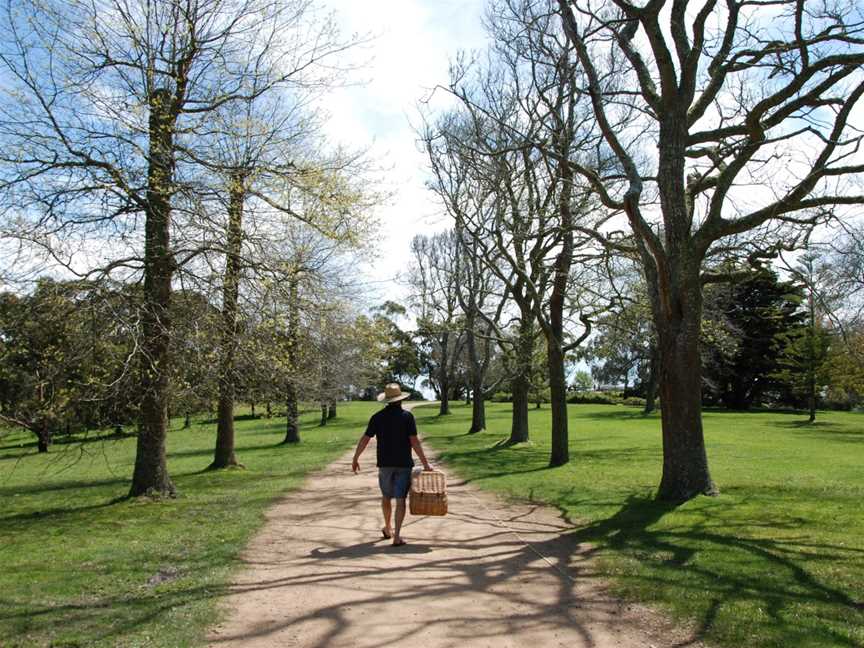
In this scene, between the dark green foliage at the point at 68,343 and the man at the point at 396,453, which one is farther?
the dark green foliage at the point at 68,343

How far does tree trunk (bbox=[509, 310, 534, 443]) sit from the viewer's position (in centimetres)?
2061

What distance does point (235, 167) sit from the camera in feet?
36.5

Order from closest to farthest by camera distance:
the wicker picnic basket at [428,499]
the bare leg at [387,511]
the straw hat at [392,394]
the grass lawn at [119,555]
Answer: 1. the grass lawn at [119,555]
2. the bare leg at [387,511]
3. the wicker picnic basket at [428,499]
4. the straw hat at [392,394]

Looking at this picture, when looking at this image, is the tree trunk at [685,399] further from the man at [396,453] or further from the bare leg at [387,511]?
the bare leg at [387,511]

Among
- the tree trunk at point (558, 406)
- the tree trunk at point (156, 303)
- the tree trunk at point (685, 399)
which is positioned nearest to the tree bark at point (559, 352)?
the tree trunk at point (558, 406)

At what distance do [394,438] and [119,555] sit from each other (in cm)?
341

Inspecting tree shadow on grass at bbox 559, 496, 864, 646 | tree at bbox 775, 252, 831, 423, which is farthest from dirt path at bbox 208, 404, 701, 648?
tree at bbox 775, 252, 831, 423

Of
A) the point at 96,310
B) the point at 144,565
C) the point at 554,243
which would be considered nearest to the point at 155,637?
the point at 144,565

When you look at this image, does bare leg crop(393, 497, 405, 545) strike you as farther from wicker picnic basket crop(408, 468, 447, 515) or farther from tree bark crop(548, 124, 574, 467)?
tree bark crop(548, 124, 574, 467)

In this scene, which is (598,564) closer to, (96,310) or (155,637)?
(155,637)

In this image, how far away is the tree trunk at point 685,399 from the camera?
10.6m

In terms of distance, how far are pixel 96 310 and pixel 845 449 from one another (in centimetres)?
2244

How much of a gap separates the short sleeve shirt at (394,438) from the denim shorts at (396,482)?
74 millimetres

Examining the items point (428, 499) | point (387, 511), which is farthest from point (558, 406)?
point (387, 511)
